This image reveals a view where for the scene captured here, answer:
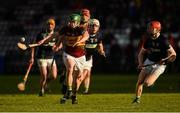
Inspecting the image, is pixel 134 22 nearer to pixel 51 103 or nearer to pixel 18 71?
pixel 18 71

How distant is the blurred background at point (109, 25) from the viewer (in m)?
47.2

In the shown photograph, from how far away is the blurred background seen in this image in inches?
1859

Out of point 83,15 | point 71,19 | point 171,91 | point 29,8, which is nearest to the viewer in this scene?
point 71,19

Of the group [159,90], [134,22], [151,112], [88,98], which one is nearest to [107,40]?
[134,22]

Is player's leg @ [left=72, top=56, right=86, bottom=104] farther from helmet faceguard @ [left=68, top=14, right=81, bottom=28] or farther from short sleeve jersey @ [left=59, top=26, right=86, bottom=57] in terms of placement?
helmet faceguard @ [left=68, top=14, right=81, bottom=28]

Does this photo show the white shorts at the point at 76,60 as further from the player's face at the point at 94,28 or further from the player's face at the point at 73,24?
the player's face at the point at 94,28

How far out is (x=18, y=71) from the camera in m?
47.6

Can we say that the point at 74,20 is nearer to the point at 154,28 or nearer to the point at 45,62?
the point at 154,28

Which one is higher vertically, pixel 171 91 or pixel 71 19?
pixel 71 19

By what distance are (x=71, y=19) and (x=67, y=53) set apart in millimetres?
987

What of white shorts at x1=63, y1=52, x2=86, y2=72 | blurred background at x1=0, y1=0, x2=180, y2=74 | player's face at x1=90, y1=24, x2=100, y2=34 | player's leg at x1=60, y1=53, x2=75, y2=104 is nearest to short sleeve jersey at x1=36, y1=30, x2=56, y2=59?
player's face at x1=90, y1=24, x2=100, y2=34

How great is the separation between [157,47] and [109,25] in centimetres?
2620

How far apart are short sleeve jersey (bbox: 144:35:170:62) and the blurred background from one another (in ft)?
68.8

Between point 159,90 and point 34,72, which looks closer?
point 159,90
